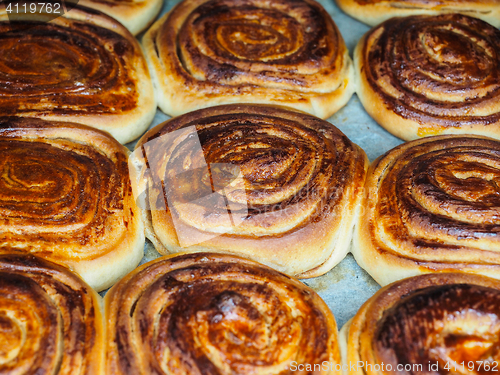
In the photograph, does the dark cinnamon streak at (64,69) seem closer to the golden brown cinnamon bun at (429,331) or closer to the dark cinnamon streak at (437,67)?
the dark cinnamon streak at (437,67)

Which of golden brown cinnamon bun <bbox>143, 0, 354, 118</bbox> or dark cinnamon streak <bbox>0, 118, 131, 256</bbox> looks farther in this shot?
golden brown cinnamon bun <bbox>143, 0, 354, 118</bbox>

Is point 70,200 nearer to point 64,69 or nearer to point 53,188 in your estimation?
point 53,188

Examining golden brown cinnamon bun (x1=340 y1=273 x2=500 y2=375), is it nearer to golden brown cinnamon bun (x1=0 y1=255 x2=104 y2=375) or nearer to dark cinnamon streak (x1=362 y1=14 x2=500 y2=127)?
golden brown cinnamon bun (x1=0 y1=255 x2=104 y2=375)

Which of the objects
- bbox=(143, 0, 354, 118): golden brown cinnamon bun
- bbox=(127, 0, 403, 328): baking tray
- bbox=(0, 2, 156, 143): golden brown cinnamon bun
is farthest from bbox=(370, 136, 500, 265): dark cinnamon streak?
bbox=(0, 2, 156, 143): golden brown cinnamon bun

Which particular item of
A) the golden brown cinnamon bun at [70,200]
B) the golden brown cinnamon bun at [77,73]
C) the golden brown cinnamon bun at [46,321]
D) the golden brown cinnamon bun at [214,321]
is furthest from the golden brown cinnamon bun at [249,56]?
the golden brown cinnamon bun at [46,321]

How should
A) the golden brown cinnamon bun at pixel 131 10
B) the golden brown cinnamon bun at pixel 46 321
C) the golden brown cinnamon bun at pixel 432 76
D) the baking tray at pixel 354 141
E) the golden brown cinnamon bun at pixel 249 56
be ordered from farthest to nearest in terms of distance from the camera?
1. the golden brown cinnamon bun at pixel 131 10
2. the golden brown cinnamon bun at pixel 249 56
3. the golden brown cinnamon bun at pixel 432 76
4. the baking tray at pixel 354 141
5. the golden brown cinnamon bun at pixel 46 321

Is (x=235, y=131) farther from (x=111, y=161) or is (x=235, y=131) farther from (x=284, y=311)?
(x=284, y=311)
